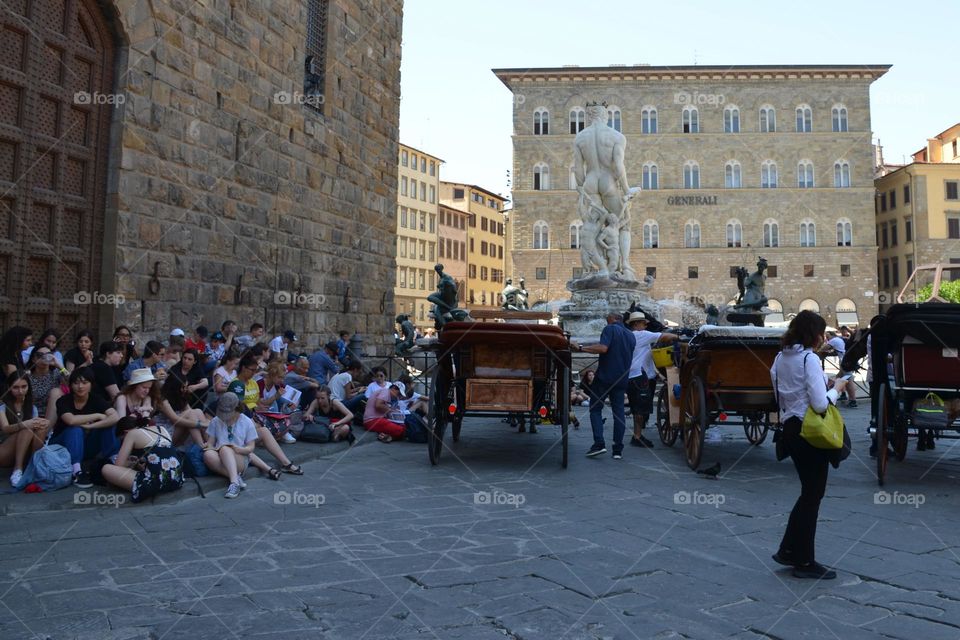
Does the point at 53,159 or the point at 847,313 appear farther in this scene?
the point at 847,313

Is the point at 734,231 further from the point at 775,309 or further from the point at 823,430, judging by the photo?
the point at 823,430

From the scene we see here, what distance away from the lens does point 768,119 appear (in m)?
51.3

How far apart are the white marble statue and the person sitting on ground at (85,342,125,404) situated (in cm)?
1162

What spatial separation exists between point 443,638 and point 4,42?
21.9 ft

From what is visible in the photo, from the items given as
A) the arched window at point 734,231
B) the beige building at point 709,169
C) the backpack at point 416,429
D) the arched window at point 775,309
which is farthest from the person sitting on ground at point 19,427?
the arched window at point 734,231

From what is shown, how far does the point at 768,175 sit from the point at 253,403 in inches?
1944

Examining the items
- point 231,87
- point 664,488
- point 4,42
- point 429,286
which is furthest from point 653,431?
point 429,286

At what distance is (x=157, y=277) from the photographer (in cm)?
851

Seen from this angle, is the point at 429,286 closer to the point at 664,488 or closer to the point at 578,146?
the point at 578,146

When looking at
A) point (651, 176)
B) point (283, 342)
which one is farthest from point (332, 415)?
point (651, 176)

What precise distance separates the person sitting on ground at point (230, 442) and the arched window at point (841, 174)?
51850 millimetres

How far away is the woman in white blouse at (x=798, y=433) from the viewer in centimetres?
407

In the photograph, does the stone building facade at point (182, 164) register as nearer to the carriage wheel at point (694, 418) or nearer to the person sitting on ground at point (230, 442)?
the person sitting on ground at point (230, 442)

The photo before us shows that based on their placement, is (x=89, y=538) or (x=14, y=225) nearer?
(x=89, y=538)
